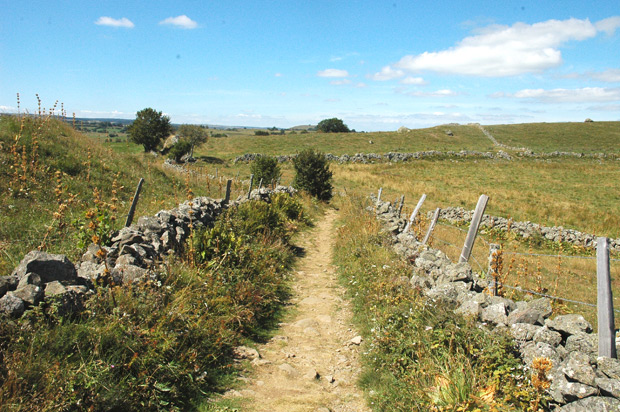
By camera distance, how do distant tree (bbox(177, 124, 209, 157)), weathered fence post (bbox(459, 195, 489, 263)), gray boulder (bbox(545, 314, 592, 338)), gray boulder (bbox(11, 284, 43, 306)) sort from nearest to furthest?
gray boulder (bbox(11, 284, 43, 306)) → gray boulder (bbox(545, 314, 592, 338)) → weathered fence post (bbox(459, 195, 489, 263)) → distant tree (bbox(177, 124, 209, 157))

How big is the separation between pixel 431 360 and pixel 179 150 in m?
45.6

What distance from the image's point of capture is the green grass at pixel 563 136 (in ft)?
211

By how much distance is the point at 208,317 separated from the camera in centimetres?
537

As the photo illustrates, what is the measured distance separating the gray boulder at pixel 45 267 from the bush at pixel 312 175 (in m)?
16.9

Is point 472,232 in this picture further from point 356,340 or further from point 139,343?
point 139,343

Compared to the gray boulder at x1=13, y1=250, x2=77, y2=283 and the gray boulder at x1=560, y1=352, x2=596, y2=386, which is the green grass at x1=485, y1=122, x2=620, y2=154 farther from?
the gray boulder at x1=13, y1=250, x2=77, y2=283

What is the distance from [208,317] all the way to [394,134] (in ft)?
228

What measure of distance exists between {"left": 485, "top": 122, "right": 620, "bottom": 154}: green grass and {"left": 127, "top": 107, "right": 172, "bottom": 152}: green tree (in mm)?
57585

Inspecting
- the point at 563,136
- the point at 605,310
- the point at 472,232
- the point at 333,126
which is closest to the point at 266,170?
the point at 472,232

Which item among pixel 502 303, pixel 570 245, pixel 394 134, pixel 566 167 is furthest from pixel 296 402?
pixel 394 134

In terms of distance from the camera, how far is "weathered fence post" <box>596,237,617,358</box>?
11.9ft

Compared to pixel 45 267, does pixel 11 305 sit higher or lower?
lower

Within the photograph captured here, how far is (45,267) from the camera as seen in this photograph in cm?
406

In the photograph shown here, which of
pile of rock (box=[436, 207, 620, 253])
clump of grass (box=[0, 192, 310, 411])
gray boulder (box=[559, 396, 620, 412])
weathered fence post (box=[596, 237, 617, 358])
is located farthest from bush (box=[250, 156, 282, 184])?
gray boulder (box=[559, 396, 620, 412])
